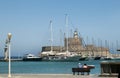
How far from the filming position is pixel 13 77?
31828mm

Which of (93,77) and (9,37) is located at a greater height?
(9,37)

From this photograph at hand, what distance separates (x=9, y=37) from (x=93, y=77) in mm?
7914

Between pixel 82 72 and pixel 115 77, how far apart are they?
965cm

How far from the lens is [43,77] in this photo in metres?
31.8

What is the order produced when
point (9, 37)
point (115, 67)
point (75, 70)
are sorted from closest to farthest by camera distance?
point (115, 67) → point (9, 37) → point (75, 70)

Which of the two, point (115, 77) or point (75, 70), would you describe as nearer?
point (115, 77)

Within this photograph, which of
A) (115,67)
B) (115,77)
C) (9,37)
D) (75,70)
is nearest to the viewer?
(115,67)

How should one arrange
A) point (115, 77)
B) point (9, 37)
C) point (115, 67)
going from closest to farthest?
point (115, 67), point (115, 77), point (9, 37)

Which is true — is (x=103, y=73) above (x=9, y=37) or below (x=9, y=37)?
below

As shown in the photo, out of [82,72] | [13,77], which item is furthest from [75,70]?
[13,77]

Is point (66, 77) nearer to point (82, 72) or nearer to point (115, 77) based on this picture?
point (115, 77)

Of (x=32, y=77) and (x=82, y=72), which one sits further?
(x=82, y=72)

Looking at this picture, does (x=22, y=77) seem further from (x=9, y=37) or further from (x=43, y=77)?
(x=9, y=37)

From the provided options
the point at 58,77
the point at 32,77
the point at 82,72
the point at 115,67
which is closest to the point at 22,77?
the point at 32,77
